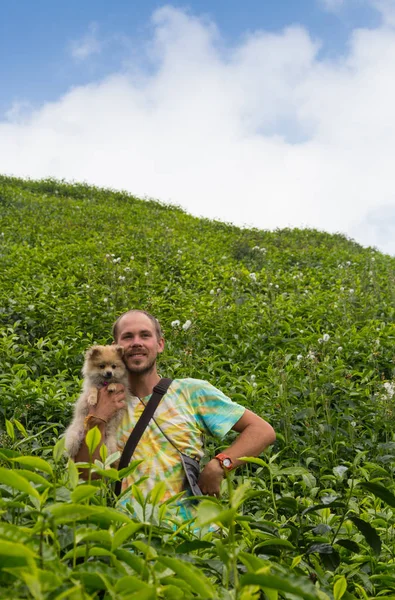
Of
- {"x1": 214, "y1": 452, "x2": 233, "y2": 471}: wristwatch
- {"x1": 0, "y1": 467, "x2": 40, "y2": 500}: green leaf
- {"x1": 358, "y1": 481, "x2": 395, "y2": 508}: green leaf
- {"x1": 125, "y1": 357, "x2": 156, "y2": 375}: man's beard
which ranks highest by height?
{"x1": 125, "y1": 357, "x2": 156, "y2": 375}: man's beard

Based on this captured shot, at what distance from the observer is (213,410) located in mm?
3504

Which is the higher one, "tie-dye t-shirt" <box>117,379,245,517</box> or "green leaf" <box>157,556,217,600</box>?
"green leaf" <box>157,556,217,600</box>

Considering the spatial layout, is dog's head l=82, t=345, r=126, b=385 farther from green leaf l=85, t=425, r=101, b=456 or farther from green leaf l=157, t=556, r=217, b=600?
green leaf l=157, t=556, r=217, b=600

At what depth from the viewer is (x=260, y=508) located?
417 centimetres

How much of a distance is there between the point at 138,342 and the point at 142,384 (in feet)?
0.86

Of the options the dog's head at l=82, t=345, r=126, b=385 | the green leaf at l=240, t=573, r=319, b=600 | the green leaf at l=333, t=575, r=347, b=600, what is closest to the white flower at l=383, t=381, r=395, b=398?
the dog's head at l=82, t=345, r=126, b=385

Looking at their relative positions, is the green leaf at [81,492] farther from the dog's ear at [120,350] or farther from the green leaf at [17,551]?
the dog's ear at [120,350]

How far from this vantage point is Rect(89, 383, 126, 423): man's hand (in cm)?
340

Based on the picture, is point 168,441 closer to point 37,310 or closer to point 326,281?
point 37,310

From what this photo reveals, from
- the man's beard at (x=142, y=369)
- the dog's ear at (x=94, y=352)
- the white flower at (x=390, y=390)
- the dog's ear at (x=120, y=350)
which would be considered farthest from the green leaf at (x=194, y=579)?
the white flower at (x=390, y=390)

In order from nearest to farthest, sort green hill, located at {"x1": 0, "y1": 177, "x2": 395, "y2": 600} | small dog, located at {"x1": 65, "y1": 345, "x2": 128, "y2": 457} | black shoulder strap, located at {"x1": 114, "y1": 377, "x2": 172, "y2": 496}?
green hill, located at {"x1": 0, "y1": 177, "x2": 395, "y2": 600}
black shoulder strap, located at {"x1": 114, "y1": 377, "x2": 172, "y2": 496}
small dog, located at {"x1": 65, "y1": 345, "x2": 128, "y2": 457}

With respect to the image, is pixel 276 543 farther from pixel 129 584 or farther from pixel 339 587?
pixel 129 584

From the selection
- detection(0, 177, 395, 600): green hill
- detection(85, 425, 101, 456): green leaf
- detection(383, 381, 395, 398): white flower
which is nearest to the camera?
detection(85, 425, 101, 456): green leaf

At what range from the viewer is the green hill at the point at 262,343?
247cm
